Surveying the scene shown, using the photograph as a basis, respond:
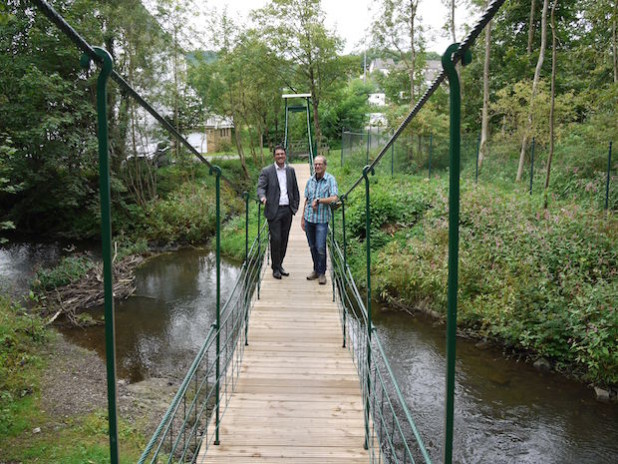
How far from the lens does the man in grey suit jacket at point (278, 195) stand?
15.3 feet

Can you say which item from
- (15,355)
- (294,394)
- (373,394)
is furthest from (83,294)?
(373,394)

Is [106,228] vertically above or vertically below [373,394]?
above

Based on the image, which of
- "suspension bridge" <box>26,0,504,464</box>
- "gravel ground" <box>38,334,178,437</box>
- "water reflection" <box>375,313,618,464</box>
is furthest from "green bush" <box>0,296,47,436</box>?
"water reflection" <box>375,313,618,464</box>

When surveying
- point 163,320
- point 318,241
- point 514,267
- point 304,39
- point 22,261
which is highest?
point 304,39

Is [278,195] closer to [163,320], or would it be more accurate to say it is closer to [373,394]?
[373,394]

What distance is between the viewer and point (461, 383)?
564 cm

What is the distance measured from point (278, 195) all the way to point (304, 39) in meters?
10.7

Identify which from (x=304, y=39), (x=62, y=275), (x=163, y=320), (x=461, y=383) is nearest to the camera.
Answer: (x=461, y=383)

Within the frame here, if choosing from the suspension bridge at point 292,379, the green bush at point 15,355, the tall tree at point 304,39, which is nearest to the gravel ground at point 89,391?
the green bush at point 15,355

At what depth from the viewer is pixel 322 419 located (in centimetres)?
274

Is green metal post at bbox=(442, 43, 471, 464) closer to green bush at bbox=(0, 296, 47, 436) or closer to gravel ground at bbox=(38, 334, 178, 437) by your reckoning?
gravel ground at bbox=(38, 334, 178, 437)

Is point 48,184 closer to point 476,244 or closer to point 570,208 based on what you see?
point 476,244

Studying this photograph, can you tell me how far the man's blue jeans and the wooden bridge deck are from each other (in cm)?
45

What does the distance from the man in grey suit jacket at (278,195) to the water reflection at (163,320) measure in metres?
2.35
